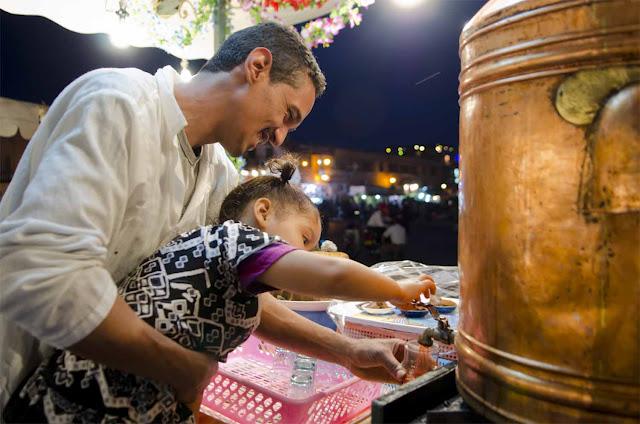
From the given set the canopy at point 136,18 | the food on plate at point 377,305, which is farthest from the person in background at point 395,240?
the food on plate at point 377,305

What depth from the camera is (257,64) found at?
1570 millimetres

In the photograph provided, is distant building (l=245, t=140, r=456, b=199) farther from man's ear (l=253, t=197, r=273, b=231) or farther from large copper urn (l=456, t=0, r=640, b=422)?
large copper urn (l=456, t=0, r=640, b=422)

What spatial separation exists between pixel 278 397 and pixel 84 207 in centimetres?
103

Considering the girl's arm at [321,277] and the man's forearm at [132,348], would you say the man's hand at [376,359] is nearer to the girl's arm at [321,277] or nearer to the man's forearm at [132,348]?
the girl's arm at [321,277]

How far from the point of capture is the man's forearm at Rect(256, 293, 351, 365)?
1721mm

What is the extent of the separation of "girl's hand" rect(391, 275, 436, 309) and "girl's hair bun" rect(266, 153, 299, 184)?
2.73ft

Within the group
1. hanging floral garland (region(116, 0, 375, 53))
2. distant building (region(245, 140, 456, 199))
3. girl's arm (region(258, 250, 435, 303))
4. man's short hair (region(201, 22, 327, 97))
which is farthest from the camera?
distant building (region(245, 140, 456, 199))

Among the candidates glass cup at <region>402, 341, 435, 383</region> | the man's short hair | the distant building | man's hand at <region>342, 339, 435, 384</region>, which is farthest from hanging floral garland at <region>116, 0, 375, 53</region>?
the distant building

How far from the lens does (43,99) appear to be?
12.6 ft

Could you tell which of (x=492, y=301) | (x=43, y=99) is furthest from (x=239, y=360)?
(x=43, y=99)

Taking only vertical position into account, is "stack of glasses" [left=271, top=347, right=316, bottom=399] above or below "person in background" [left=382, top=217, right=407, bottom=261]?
above

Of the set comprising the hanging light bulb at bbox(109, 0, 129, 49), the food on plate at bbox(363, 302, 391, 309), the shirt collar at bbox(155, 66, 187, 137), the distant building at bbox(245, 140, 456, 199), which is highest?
the distant building at bbox(245, 140, 456, 199)

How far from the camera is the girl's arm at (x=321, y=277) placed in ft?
3.84

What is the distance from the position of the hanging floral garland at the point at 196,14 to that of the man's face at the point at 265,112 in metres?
1.89
